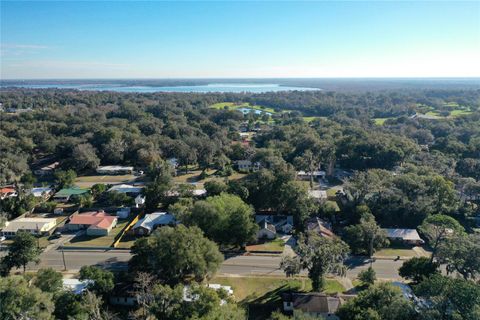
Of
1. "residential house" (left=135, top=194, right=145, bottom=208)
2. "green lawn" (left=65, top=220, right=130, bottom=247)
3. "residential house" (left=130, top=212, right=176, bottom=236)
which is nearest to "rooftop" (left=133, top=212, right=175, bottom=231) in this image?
"residential house" (left=130, top=212, right=176, bottom=236)

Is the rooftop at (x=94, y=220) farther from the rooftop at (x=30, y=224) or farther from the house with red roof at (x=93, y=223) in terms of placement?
the rooftop at (x=30, y=224)

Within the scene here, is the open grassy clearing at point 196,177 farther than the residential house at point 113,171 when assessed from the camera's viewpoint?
No

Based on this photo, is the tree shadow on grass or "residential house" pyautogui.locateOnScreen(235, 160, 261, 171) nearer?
the tree shadow on grass

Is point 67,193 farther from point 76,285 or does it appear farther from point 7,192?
point 76,285

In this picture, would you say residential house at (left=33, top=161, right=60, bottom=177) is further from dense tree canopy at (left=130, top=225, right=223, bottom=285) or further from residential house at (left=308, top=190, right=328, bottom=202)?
residential house at (left=308, top=190, right=328, bottom=202)

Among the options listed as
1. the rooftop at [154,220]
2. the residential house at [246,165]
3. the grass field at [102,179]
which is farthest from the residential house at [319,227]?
the grass field at [102,179]

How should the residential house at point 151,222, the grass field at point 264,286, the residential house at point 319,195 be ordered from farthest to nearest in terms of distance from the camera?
1. the residential house at point 319,195
2. the residential house at point 151,222
3. the grass field at point 264,286

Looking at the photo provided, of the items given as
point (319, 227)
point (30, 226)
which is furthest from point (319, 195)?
point (30, 226)

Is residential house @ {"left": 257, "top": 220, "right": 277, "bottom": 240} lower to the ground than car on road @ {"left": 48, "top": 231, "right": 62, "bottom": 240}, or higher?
higher
